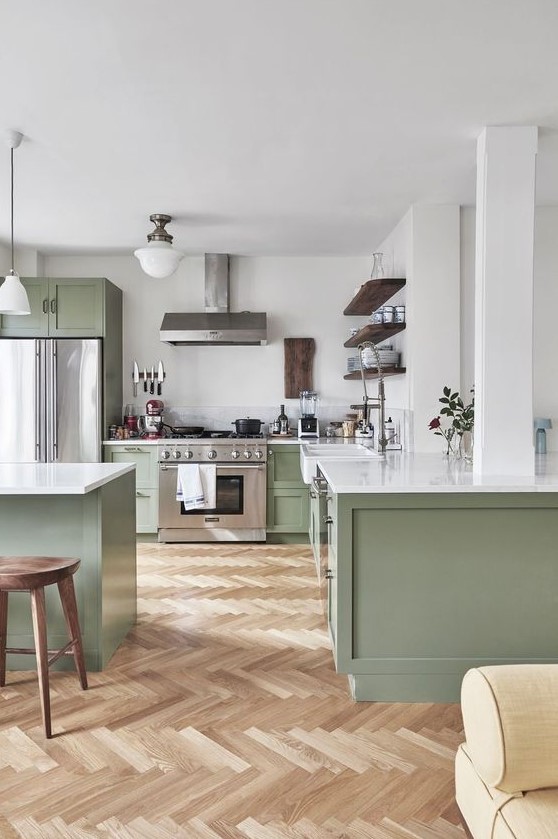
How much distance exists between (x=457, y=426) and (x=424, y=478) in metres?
0.89

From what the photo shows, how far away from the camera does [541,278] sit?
14.7 feet

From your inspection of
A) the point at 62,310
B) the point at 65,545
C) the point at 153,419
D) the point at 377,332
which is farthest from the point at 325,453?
the point at 62,310

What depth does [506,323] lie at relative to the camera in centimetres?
299

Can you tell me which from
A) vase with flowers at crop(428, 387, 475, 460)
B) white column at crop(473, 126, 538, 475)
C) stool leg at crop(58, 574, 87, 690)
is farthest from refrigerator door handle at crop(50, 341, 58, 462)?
white column at crop(473, 126, 538, 475)

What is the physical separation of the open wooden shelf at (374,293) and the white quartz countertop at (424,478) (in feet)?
4.77

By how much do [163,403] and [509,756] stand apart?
505cm

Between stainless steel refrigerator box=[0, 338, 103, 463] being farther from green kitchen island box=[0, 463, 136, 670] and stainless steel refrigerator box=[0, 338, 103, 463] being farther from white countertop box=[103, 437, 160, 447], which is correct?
green kitchen island box=[0, 463, 136, 670]

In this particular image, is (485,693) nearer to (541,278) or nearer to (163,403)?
(541,278)

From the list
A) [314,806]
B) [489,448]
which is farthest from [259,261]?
[314,806]

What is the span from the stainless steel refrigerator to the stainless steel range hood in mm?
713

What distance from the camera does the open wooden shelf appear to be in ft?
14.9

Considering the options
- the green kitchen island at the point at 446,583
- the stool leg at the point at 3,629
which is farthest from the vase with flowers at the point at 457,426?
the stool leg at the point at 3,629

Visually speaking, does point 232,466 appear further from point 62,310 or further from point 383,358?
point 62,310

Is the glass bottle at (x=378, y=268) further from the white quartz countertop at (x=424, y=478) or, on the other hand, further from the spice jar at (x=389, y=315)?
the white quartz countertop at (x=424, y=478)
